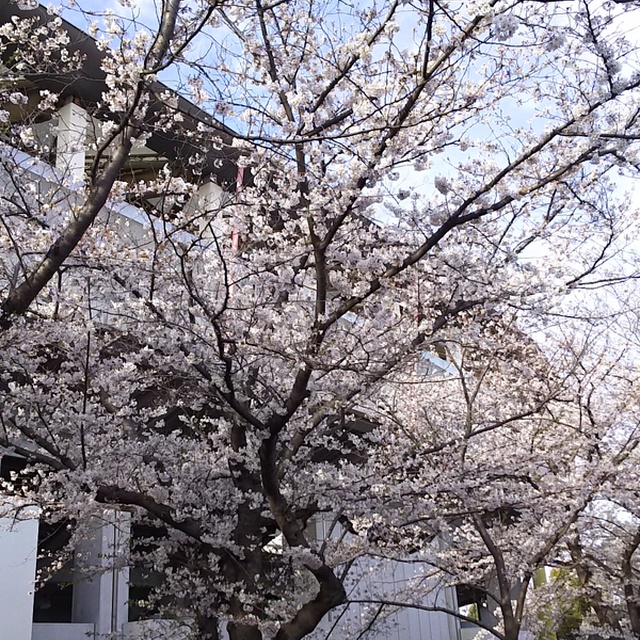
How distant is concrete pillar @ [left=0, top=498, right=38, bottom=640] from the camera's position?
643 cm

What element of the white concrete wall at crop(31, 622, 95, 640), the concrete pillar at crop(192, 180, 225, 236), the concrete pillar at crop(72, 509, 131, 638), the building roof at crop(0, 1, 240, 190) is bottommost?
the white concrete wall at crop(31, 622, 95, 640)

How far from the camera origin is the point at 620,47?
3.74 metres

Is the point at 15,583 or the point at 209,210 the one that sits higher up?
the point at 209,210

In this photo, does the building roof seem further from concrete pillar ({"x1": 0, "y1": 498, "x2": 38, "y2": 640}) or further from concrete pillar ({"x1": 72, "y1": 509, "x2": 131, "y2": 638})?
concrete pillar ({"x1": 72, "y1": 509, "x2": 131, "y2": 638})

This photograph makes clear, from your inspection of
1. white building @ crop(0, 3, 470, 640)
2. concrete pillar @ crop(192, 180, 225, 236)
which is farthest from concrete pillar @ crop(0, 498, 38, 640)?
concrete pillar @ crop(192, 180, 225, 236)

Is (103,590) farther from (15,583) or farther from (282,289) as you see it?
(282,289)

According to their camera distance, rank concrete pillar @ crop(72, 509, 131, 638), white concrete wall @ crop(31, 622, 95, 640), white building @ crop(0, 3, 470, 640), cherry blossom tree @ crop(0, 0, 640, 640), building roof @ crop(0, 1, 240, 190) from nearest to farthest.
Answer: cherry blossom tree @ crop(0, 0, 640, 640), building roof @ crop(0, 1, 240, 190), white building @ crop(0, 3, 470, 640), white concrete wall @ crop(31, 622, 95, 640), concrete pillar @ crop(72, 509, 131, 638)

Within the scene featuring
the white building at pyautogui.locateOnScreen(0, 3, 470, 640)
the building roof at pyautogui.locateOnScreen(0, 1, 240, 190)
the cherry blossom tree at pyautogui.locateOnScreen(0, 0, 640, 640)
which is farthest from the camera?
the white building at pyautogui.locateOnScreen(0, 3, 470, 640)

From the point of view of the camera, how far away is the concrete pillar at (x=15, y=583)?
21.1 feet

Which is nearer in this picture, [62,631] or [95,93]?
[62,631]

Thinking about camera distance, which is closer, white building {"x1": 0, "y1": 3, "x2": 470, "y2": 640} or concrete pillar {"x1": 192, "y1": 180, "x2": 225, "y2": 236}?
concrete pillar {"x1": 192, "y1": 180, "x2": 225, "y2": 236}

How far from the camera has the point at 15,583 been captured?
21.4ft

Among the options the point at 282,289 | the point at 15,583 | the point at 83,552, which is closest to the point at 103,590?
the point at 83,552

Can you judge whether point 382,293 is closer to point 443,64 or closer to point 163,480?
point 443,64
